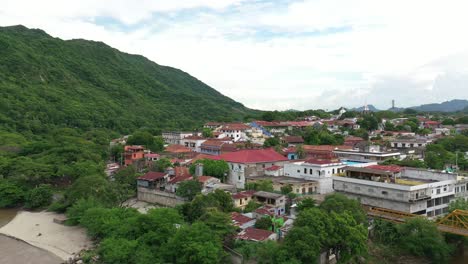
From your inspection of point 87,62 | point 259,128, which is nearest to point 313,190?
point 259,128

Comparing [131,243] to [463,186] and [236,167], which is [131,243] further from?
[463,186]

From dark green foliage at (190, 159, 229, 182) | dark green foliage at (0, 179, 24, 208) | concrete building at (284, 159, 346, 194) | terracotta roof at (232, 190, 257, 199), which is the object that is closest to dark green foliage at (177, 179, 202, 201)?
terracotta roof at (232, 190, 257, 199)

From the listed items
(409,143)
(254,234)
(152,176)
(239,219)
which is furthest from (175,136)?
(254,234)

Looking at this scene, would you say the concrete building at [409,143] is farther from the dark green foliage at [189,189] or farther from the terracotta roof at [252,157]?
the dark green foliage at [189,189]

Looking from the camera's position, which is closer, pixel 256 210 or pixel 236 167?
pixel 256 210

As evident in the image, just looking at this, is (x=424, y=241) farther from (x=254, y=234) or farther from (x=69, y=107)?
(x=69, y=107)

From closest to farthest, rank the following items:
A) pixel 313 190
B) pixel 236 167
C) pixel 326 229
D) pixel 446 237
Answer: pixel 326 229 < pixel 446 237 < pixel 313 190 < pixel 236 167

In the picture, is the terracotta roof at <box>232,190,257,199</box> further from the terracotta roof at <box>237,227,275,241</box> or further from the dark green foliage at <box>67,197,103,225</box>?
the dark green foliage at <box>67,197,103,225</box>
